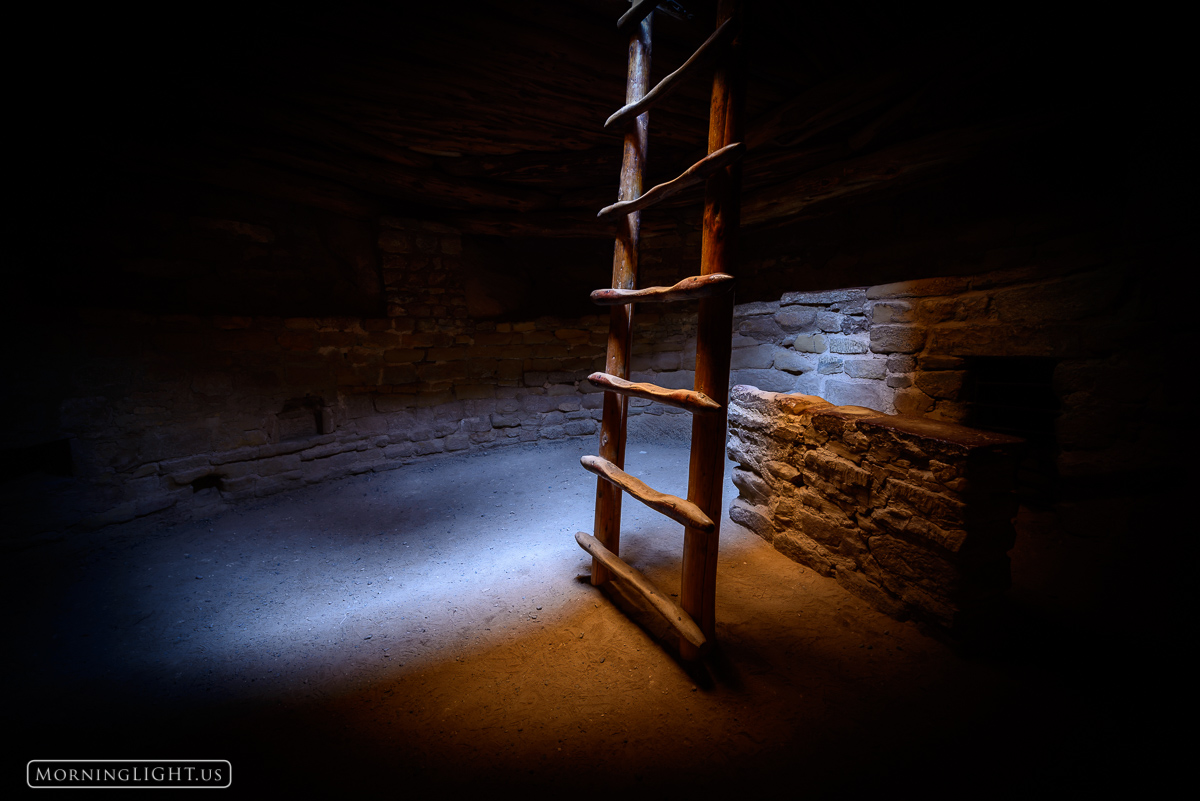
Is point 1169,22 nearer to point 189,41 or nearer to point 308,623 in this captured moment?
point 189,41

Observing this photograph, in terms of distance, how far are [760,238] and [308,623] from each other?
18.0 ft

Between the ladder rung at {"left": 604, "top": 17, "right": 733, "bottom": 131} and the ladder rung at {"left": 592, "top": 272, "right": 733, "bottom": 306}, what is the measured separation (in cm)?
76

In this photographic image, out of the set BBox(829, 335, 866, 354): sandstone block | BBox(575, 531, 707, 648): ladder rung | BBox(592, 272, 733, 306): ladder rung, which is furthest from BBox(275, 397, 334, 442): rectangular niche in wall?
BBox(829, 335, 866, 354): sandstone block

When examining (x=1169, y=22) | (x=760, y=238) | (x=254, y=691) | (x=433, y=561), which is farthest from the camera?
(x=760, y=238)

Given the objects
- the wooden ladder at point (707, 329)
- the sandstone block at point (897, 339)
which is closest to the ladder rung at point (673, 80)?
the wooden ladder at point (707, 329)

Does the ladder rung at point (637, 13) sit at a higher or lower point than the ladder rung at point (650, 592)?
higher

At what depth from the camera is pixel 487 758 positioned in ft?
4.89

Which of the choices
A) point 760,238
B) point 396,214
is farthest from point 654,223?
point 396,214

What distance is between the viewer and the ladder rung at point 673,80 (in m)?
1.75

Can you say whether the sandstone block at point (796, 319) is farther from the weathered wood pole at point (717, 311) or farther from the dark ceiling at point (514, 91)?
the weathered wood pole at point (717, 311)

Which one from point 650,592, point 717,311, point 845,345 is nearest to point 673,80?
point 717,311

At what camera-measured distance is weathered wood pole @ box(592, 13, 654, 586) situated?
7.21ft

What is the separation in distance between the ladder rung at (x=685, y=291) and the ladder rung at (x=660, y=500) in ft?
2.72

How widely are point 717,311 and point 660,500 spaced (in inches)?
32.7
